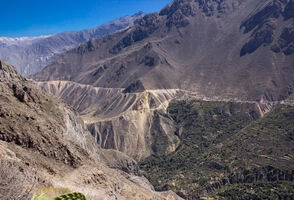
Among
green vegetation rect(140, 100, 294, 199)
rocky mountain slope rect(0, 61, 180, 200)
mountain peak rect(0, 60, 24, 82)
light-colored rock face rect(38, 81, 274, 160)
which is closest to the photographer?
rocky mountain slope rect(0, 61, 180, 200)

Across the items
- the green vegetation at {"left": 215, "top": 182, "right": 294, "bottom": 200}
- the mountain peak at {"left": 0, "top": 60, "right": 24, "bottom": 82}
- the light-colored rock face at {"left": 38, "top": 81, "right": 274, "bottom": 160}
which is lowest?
the green vegetation at {"left": 215, "top": 182, "right": 294, "bottom": 200}

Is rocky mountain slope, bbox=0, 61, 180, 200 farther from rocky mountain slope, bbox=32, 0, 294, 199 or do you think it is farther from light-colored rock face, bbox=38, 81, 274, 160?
light-colored rock face, bbox=38, 81, 274, 160

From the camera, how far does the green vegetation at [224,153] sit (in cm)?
10700

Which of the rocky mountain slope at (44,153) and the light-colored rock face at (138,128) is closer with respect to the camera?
the rocky mountain slope at (44,153)

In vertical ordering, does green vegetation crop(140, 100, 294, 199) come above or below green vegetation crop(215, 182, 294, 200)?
above

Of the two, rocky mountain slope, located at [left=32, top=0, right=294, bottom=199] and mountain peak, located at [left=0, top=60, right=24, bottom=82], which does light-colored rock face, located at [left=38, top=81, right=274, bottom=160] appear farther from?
mountain peak, located at [left=0, top=60, right=24, bottom=82]

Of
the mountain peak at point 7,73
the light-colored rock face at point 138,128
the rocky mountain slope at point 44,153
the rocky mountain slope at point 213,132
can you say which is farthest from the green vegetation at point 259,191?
the mountain peak at point 7,73

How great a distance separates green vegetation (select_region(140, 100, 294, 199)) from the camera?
107m

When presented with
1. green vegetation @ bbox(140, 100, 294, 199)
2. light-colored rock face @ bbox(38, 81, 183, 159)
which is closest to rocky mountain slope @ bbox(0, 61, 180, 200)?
green vegetation @ bbox(140, 100, 294, 199)

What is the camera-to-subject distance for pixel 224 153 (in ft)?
406

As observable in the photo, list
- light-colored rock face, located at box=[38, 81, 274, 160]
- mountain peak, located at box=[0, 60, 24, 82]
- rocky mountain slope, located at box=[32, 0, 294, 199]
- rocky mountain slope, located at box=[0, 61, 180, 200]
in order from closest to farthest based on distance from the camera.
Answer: rocky mountain slope, located at box=[0, 61, 180, 200]
mountain peak, located at box=[0, 60, 24, 82]
rocky mountain slope, located at box=[32, 0, 294, 199]
light-colored rock face, located at box=[38, 81, 274, 160]

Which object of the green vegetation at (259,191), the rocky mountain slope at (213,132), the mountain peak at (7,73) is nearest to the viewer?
the mountain peak at (7,73)

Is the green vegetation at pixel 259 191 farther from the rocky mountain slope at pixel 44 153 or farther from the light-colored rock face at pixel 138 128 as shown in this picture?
the rocky mountain slope at pixel 44 153

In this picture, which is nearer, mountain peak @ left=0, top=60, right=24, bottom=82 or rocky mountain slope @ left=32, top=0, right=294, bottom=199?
mountain peak @ left=0, top=60, right=24, bottom=82
